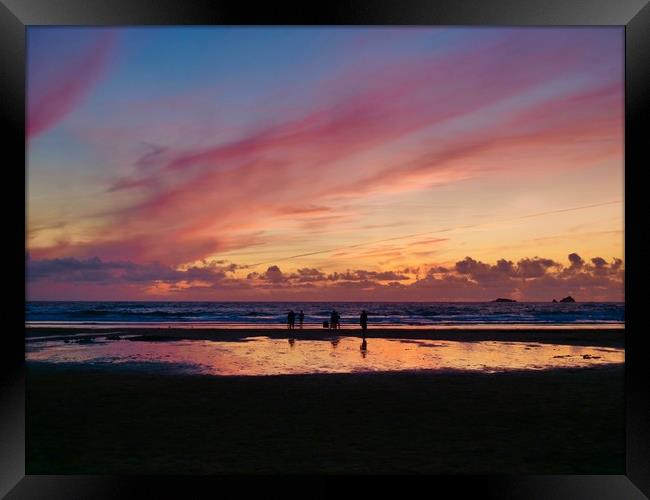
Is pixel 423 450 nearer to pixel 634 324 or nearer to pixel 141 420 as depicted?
pixel 634 324

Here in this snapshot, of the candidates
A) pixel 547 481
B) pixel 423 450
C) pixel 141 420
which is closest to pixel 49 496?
pixel 141 420

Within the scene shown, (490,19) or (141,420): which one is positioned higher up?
(490,19)

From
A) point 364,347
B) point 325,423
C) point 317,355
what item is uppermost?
point 325,423

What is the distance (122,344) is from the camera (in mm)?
21016

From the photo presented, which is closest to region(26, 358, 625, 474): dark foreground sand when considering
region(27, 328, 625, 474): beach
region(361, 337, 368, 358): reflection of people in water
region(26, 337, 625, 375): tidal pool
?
region(27, 328, 625, 474): beach

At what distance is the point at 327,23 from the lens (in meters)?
6.00

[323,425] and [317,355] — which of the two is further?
[317,355]

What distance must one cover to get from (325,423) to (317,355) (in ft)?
27.7

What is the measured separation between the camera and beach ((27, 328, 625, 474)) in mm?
7254

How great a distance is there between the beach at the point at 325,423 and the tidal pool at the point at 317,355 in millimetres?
1342

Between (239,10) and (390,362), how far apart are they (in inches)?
459

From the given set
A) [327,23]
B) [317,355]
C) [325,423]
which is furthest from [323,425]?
[317,355]

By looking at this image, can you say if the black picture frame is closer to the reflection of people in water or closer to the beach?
the beach

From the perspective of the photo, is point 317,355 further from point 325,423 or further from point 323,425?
point 323,425
